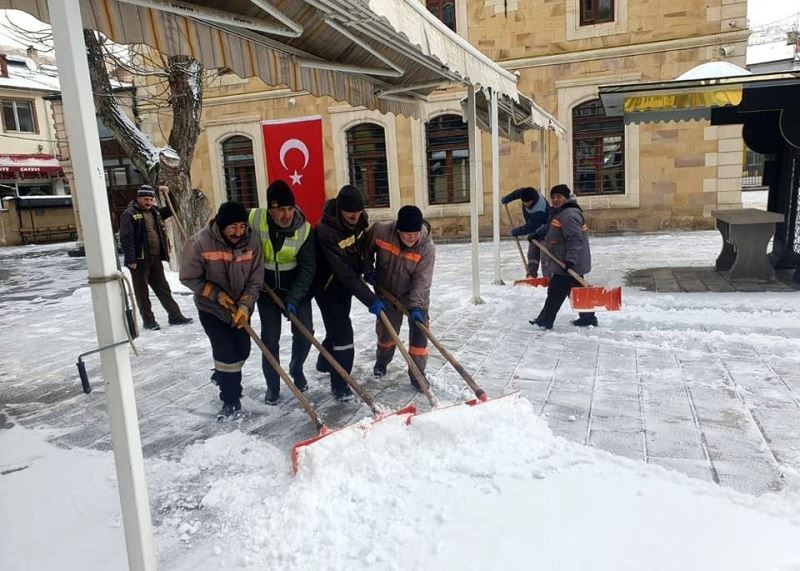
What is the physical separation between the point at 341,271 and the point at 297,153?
6.76m

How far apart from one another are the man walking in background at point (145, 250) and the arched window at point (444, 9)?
34.3ft

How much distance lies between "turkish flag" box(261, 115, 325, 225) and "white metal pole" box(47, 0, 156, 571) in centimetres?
816

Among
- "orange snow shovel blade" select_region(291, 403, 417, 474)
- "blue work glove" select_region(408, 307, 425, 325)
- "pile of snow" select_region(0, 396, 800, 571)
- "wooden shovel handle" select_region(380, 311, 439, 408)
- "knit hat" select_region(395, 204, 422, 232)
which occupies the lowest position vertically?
"pile of snow" select_region(0, 396, 800, 571)

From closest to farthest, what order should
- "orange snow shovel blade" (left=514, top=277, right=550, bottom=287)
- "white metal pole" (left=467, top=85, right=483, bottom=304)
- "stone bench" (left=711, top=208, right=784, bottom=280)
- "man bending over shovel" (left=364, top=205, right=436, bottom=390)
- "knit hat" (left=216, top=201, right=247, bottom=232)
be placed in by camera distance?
"knit hat" (left=216, top=201, right=247, bottom=232)
"man bending over shovel" (left=364, top=205, right=436, bottom=390)
"white metal pole" (left=467, top=85, right=483, bottom=304)
"stone bench" (left=711, top=208, right=784, bottom=280)
"orange snow shovel blade" (left=514, top=277, right=550, bottom=287)

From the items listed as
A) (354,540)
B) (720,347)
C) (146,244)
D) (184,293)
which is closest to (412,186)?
(184,293)

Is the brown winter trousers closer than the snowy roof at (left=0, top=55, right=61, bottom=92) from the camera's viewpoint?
Yes

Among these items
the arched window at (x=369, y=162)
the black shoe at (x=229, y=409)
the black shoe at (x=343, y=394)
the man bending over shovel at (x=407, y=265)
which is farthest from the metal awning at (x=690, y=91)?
the arched window at (x=369, y=162)

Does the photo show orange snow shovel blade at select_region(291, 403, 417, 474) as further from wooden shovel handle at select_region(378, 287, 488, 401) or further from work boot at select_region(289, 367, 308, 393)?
work boot at select_region(289, 367, 308, 393)

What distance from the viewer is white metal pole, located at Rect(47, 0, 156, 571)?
1779 millimetres

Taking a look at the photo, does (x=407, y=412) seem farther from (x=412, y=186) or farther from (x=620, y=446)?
(x=412, y=186)

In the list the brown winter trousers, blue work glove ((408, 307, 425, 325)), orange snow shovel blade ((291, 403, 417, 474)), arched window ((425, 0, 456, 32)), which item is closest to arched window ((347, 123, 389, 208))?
arched window ((425, 0, 456, 32))

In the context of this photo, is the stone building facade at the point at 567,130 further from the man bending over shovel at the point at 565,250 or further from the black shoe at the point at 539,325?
the black shoe at the point at 539,325

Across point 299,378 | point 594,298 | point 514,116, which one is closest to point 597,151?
point 514,116

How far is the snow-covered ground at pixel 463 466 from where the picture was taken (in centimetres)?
234
